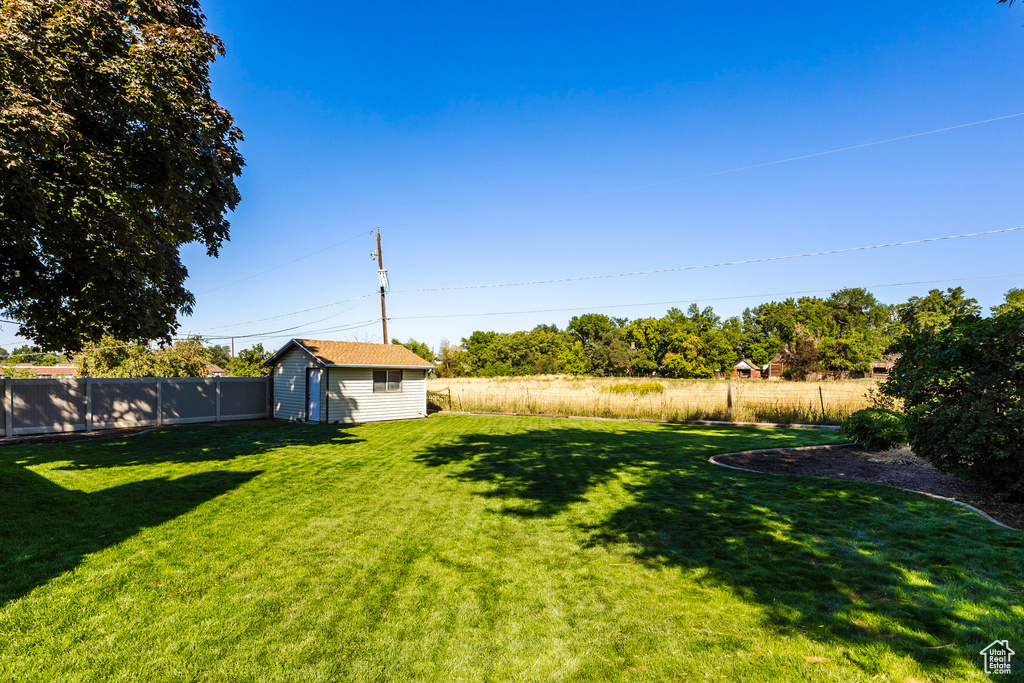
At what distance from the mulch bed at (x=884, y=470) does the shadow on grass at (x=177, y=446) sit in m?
10.4

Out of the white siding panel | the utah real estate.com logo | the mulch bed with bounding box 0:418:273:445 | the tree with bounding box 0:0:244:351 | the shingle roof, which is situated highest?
the tree with bounding box 0:0:244:351

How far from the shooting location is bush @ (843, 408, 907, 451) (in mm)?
10023

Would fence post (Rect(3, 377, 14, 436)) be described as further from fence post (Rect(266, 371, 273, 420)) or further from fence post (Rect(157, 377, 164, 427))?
fence post (Rect(266, 371, 273, 420))

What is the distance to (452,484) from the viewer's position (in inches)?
310

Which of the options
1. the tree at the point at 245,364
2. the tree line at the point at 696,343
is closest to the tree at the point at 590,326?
the tree line at the point at 696,343

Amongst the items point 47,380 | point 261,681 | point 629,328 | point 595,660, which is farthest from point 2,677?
point 629,328

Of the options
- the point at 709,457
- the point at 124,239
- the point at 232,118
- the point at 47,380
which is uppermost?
the point at 232,118

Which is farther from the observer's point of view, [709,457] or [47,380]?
[47,380]

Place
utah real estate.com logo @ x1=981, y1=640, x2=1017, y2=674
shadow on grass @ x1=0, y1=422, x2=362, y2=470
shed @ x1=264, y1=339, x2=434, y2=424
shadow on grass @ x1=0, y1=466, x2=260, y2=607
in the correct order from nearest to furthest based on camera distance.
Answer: utah real estate.com logo @ x1=981, y1=640, x2=1017, y2=674
shadow on grass @ x1=0, y1=466, x2=260, y2=607
shadow on grass @ x1=0, y1=422, x2=362, y2=470
shed @ x1=264, y1=339, x2=434, y2=424

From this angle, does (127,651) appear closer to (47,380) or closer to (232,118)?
(232,118)

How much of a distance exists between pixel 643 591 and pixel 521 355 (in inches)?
2400

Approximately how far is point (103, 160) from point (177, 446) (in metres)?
7.22

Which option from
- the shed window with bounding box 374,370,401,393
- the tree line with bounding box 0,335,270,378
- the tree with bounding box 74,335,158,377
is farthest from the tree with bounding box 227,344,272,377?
the shed window with bounding box 374,370,401,393

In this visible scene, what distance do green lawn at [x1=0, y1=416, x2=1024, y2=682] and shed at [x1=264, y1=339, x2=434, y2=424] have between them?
1006cm
